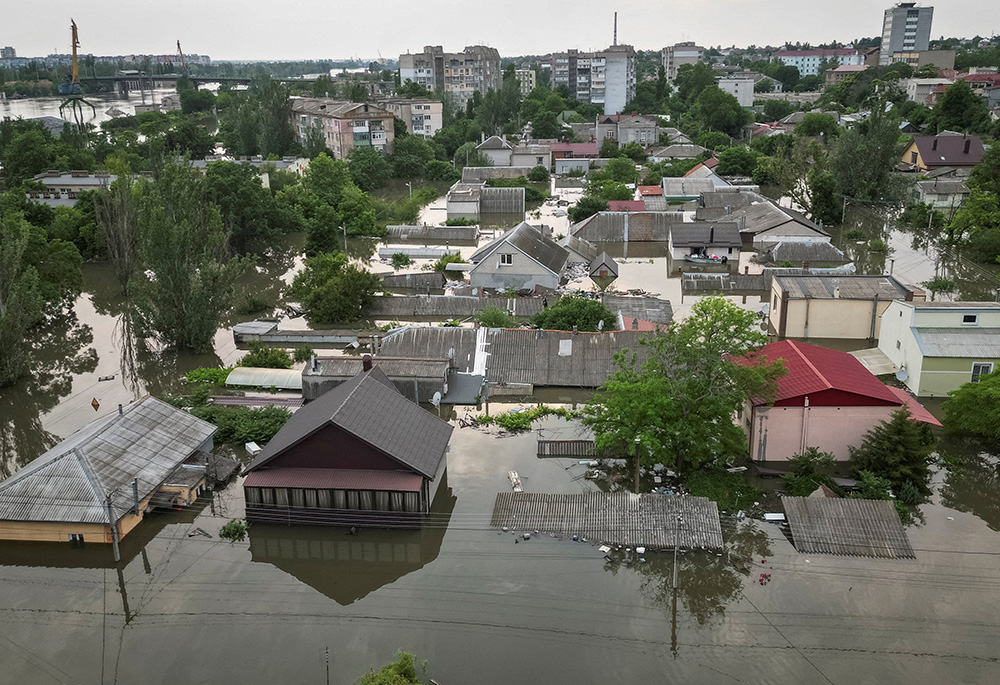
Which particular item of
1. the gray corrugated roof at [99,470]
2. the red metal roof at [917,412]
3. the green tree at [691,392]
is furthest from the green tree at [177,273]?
the red metal roof at [917,412]

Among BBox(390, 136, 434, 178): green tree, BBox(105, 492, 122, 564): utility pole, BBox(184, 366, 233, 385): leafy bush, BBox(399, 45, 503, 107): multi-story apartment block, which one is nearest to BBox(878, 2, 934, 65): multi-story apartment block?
BBox(399, 45, 503, 107): multi-story apartment block

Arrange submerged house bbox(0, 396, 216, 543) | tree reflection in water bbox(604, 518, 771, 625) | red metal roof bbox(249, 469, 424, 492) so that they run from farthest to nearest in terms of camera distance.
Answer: red metal roof bbox(249, 469, 424, 492) → submerged house bbox(0, 396, 216, 543) → tree reflection in water bbox(604, 518, 771, 625)

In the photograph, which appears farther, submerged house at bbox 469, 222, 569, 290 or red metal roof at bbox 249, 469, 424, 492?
submerged house at bbox 469, 222, 569, 290

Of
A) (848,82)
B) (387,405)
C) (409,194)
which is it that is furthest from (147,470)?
(848,82)

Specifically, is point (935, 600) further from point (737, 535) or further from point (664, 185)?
point (664, 185)

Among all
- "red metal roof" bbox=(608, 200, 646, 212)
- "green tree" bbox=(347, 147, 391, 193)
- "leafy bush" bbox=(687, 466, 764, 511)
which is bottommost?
"leafy bush" bbox=(687, 466, 764, 511)

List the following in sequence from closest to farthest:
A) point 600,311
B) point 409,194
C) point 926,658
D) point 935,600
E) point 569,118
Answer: point 926,658 < point 935,600 < point 600,311 < point 409,194 < point 569,118

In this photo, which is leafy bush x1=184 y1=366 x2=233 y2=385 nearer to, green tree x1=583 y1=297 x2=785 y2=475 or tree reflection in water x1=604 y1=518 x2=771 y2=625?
green tree x1=583 y1=297 x2=785 y2=475
